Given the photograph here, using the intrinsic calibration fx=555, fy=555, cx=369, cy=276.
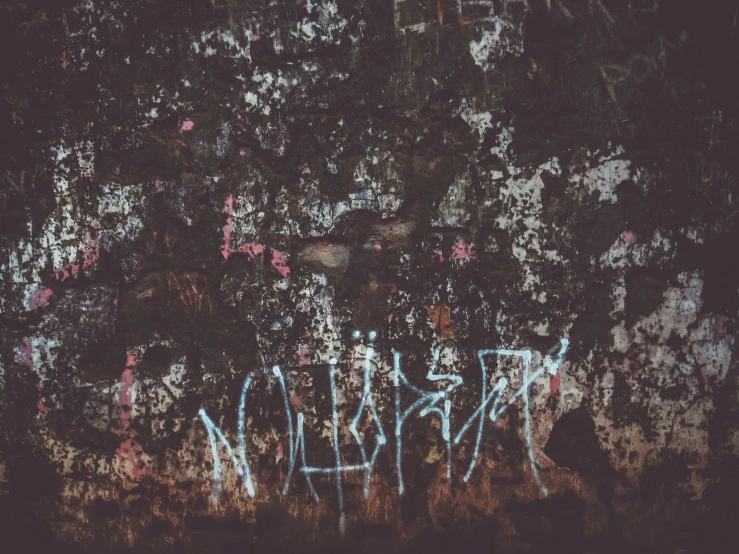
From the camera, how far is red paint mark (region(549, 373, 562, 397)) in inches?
73.0

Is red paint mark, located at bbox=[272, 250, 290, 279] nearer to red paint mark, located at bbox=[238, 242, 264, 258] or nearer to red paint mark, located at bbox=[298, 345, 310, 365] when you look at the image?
red paint mark, located at bbox=[238, 242, 264, 258]

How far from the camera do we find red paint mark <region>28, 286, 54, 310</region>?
1.85 meters

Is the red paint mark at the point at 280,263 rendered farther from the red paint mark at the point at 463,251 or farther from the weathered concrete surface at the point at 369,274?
the red paint mark at the point at 463,251

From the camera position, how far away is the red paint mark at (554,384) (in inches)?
73.0

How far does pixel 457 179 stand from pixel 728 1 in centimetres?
104

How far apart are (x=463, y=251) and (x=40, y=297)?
142 cm

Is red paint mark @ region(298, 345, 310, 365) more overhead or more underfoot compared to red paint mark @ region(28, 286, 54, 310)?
more underfoot

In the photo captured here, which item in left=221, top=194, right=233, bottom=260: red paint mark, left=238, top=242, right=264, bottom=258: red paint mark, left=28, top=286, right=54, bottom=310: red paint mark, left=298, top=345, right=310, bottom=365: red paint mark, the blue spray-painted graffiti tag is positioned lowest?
the blue spray-painted graffiti tag

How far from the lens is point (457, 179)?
71.7 inches

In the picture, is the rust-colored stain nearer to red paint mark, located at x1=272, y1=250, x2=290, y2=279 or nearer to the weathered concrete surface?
the weathered concrete surface

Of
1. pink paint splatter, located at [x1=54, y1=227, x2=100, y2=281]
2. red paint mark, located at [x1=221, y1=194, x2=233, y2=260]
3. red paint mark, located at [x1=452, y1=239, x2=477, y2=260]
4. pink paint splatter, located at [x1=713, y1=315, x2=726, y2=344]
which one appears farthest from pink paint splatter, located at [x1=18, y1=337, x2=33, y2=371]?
pink paint splatter, located at [x1=713, y1=315, x2=726, y2=344]

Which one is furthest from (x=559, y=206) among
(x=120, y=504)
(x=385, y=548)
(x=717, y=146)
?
(x=120, y=504)

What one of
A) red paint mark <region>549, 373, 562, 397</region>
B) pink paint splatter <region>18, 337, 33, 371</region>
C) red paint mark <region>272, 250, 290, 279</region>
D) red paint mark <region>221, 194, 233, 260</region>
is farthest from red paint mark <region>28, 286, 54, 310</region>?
red paint mark <region>549, 373, 562, 397</region>

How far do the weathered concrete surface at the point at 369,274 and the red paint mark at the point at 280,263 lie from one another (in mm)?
10
